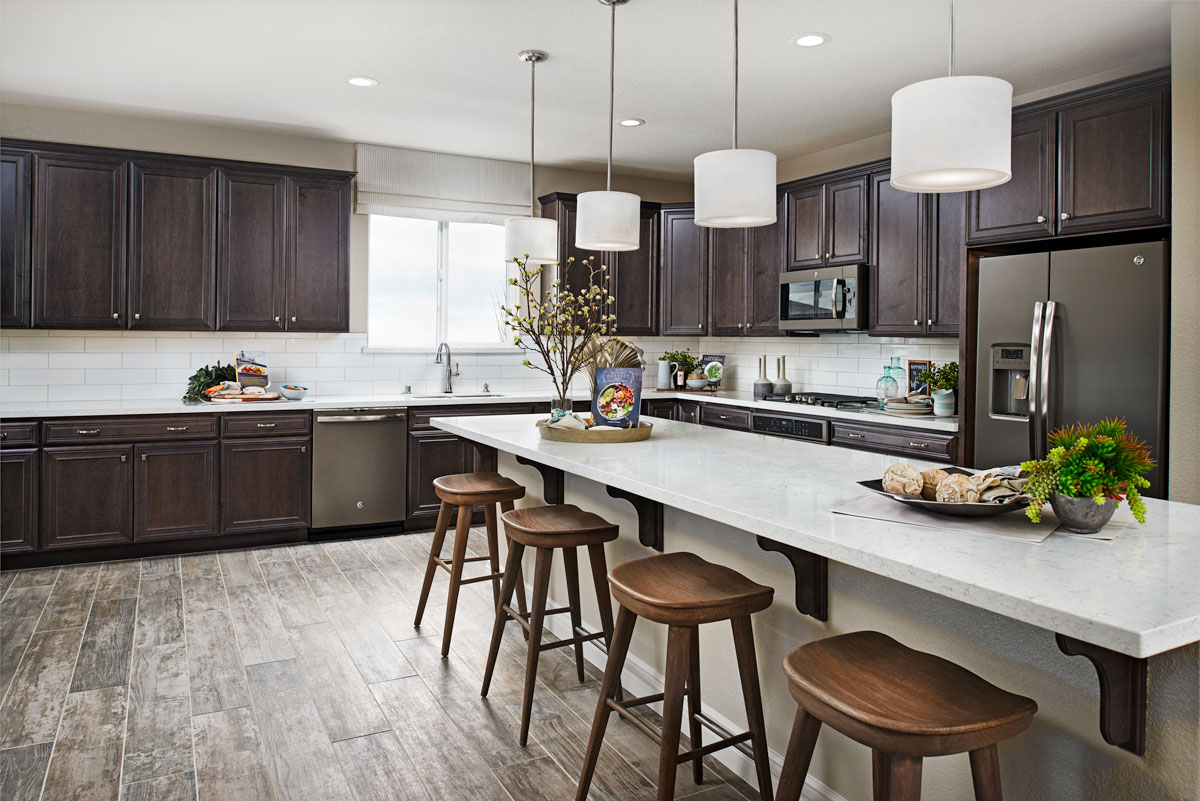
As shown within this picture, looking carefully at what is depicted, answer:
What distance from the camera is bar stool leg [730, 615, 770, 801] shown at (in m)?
2.04

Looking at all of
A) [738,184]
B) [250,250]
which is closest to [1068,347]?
[738,184]

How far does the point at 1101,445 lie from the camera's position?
1.58 m

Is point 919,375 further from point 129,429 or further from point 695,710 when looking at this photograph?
point 129,429

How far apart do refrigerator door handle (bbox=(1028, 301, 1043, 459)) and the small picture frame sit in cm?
117

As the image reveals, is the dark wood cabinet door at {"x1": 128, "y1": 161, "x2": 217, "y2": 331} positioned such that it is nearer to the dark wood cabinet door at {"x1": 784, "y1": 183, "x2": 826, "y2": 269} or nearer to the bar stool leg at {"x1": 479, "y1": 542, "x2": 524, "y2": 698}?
the bar stool leg at {"x1": 479, "y1": 542, "x2": 524, "y2": 698}

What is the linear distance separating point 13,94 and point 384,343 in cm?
257

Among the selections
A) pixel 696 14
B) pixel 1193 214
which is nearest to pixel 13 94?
pixel 696 14

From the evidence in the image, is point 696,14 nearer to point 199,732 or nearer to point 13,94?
point 199,732

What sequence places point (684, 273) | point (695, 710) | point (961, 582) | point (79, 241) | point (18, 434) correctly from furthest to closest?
point (684, 273) < point (79, 241) < point (18, 434) < point (695, 710) < point (961, 582)

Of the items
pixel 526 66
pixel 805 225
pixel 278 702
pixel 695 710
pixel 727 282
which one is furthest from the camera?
pixel 727 282

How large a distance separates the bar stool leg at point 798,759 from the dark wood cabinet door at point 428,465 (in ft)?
13.3

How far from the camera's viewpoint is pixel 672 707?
192 centimetres

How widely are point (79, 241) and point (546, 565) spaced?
3816 millimetres

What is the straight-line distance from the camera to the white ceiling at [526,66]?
3.40 meters
